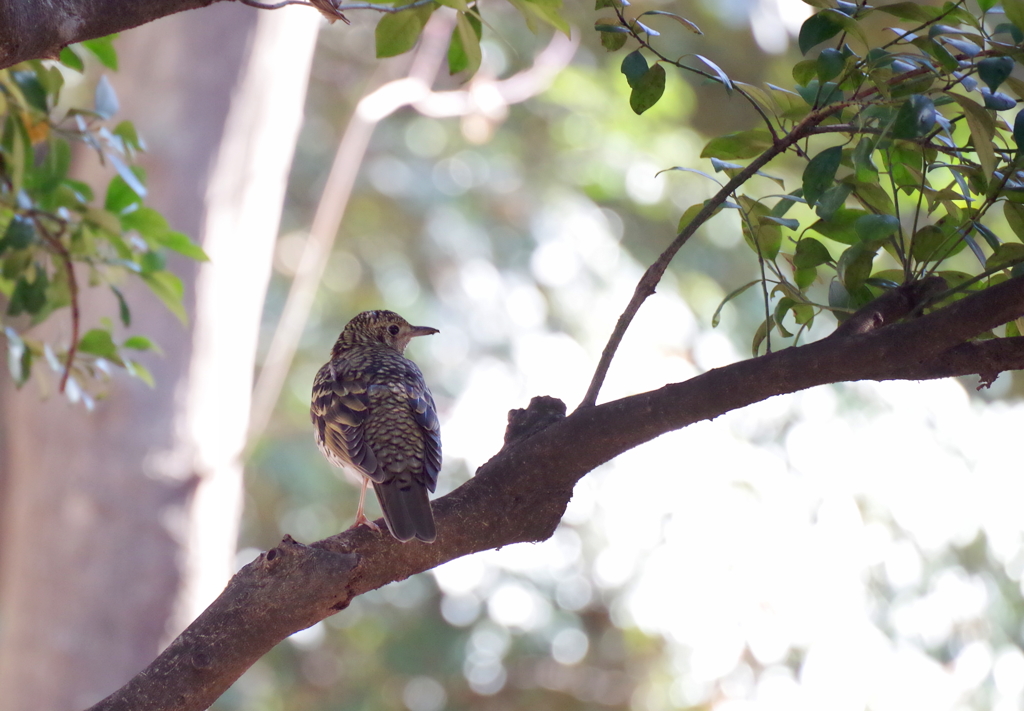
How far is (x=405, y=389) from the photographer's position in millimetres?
3131

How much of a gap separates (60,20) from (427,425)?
61.3 inches

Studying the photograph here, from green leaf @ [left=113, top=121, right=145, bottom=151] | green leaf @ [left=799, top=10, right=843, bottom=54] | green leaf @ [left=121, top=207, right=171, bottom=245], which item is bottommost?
green leaf @ [left=799, top=10, right=843, bottom=54]

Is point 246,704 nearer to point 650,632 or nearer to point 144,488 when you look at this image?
point 650,632


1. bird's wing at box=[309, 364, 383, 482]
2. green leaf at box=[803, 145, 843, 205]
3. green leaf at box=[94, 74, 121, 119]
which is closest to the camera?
green leaf at box=[803, 145, 843, 205]

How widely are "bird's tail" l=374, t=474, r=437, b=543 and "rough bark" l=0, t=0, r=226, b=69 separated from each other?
41.8 inches

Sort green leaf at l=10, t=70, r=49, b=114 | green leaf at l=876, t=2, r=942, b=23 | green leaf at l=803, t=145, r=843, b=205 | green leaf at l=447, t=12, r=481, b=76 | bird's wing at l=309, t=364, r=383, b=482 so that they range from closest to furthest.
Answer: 1. green leaf at l=876, t=2, r=942, b=23
2. green leaf at l=803, t=145, r=843, b=205
3. green leaf at l=447, t=12, r=481, b=76
4. green leaf at l=10, t=70, r=49, b=114
5. bird's wing at l=309, t=364, r=383, b=482

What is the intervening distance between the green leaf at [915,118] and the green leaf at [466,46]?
966 millimetres

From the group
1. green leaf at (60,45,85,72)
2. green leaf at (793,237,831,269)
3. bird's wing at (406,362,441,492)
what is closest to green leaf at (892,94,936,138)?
green leaf at (793,237,831,269)

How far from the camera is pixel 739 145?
75.4 inches

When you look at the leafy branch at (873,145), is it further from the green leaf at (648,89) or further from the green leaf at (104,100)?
the green leaf at (104,100)

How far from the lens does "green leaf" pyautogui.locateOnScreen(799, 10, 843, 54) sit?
1.70 metres

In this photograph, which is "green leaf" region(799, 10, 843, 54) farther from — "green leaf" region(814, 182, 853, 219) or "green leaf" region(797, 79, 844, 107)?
"green leaf" region(814, 182, 853, 219)

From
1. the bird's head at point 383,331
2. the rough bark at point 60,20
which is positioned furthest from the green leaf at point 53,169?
the bird's head at point 383,331

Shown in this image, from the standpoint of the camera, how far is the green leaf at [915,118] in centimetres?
153
